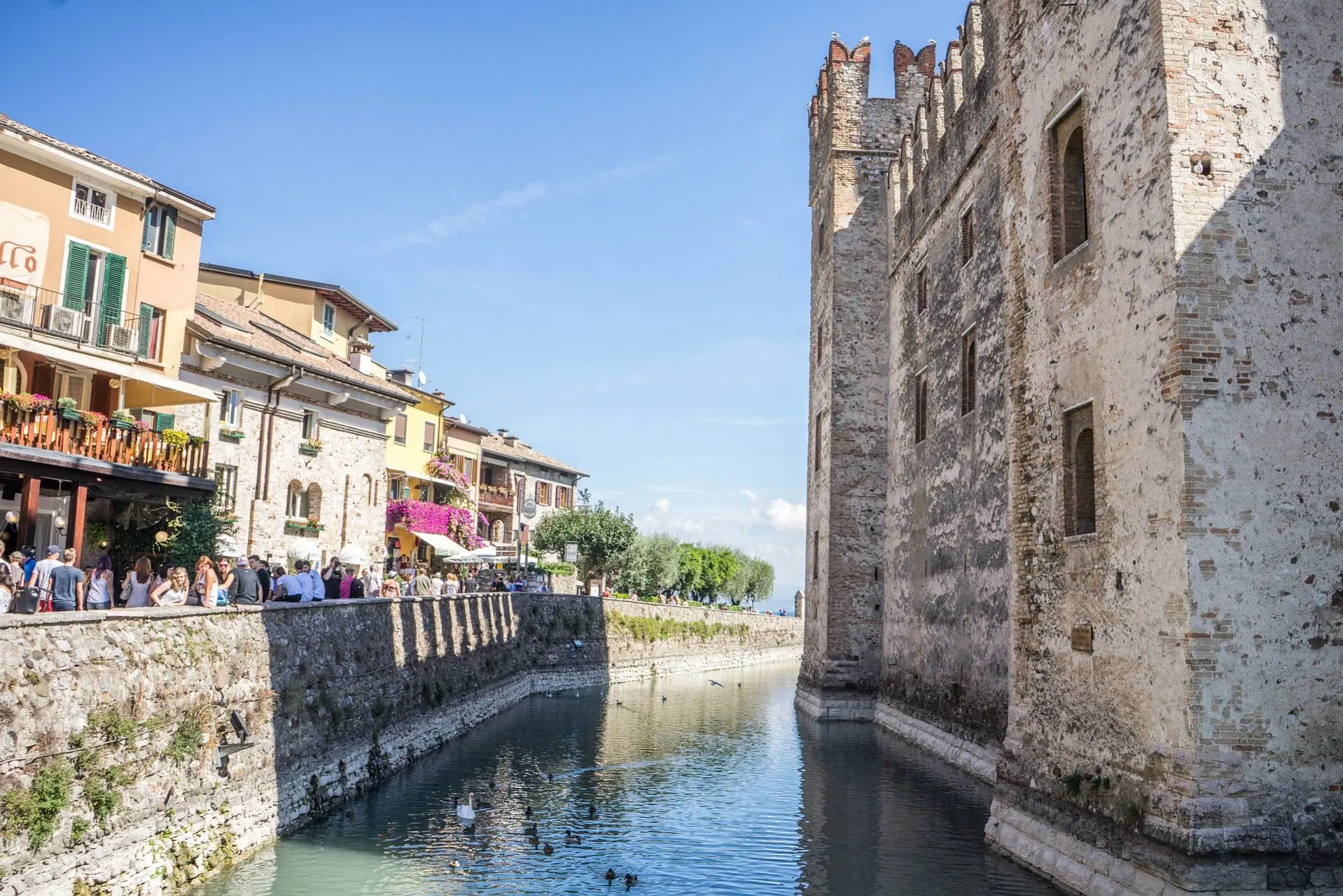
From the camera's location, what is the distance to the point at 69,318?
20.2m

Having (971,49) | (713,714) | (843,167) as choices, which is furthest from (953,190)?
(713,714)

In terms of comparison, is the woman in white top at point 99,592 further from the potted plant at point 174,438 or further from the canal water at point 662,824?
the potted plant at point 174,438

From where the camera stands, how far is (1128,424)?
9.68 metres

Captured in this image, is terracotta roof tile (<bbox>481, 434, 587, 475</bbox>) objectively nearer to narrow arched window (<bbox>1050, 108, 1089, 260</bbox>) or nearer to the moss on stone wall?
the moss on stone wall

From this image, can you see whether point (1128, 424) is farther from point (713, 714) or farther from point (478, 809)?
point (713, 714)

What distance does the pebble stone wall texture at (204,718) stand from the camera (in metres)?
8.41

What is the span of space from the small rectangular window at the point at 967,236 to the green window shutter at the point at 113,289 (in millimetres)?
16808

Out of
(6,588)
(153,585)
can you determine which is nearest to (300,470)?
(153,585)

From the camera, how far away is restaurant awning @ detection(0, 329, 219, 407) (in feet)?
62.6

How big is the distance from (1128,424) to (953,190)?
39.7ft

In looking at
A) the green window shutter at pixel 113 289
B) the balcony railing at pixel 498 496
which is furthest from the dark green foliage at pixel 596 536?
the green window shutter at pixel 113 289

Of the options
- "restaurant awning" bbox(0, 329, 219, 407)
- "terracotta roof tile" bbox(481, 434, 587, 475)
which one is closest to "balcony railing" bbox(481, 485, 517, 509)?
"terracotta roof tile" bbox(481, 434, 587, 475)

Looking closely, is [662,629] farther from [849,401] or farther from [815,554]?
[849,401]

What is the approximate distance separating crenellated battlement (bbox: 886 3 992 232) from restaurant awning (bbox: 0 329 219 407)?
51.7 feet
